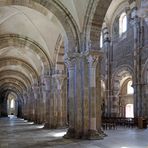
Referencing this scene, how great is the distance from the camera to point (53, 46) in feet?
62.5

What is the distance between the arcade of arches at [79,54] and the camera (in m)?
12.3

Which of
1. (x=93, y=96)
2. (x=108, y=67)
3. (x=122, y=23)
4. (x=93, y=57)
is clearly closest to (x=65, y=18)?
(x=93, y=57)

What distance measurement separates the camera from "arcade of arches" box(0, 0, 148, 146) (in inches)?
483

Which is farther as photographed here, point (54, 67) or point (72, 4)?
point (54, 67)

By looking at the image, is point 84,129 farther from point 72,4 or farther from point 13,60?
point 13,60

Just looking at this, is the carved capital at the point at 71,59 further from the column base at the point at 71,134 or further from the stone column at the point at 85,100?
the column base at the point at 71,134

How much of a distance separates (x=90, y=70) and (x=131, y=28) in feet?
41.5

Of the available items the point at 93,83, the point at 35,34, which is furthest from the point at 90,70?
the point at 35,34

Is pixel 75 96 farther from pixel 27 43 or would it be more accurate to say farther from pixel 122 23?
pixel 122 23

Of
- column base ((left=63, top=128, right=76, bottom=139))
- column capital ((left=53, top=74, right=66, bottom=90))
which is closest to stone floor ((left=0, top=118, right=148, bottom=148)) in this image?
column base ((left=63, top=128, right=76, bottom=139))

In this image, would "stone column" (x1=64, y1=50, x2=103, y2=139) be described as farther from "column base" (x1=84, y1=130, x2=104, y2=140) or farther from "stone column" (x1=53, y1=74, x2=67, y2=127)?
"stone column" (x1=53, y1=74, x2=67, y2=127)

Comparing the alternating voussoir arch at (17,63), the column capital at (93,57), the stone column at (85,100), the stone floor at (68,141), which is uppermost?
the alternating voussoir arch at (17,63)

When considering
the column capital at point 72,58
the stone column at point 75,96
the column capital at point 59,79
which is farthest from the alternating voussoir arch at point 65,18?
the column capital at point 59,79

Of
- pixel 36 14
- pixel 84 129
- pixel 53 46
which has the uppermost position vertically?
pixel 36 14
